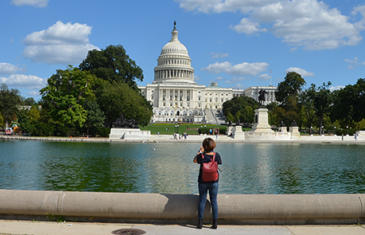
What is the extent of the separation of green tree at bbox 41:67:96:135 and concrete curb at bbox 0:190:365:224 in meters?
50.9

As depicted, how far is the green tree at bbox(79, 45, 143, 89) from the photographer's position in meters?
75.4

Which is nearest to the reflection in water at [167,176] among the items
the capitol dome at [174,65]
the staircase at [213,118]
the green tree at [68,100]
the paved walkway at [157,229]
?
the paved walkway at [157,229]

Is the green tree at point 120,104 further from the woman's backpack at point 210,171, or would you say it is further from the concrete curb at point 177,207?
the woman's backpack at point 210,171

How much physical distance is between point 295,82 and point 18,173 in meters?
86.7

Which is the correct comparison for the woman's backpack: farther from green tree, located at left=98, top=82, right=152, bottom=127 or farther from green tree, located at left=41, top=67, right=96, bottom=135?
green tree, located at left=98, top=82, right=152, bottom=127

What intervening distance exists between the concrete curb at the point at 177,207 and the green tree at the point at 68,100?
5087 cm

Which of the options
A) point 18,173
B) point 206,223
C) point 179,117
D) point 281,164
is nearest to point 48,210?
point 206,223

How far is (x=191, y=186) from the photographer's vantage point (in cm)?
1791

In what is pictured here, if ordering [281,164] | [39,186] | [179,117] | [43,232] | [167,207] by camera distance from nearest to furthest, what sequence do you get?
1. [43,232]
2. [167,207]
3. [39,186]
4. [281,164]
5. [179,117]

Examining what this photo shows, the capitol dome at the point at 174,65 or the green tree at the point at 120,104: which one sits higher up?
the capitol dome at the point at 174,65

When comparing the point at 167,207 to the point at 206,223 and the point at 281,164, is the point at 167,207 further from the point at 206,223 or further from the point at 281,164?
the point at 281,164

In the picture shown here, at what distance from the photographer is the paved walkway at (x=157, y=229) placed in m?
7.27

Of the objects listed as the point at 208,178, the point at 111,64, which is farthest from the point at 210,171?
the point at 111,64

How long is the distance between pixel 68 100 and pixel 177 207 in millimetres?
52744
